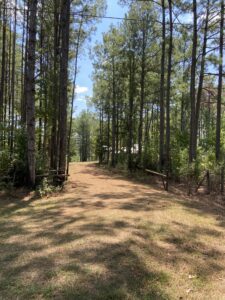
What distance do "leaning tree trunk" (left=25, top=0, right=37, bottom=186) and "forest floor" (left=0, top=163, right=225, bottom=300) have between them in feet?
6.84

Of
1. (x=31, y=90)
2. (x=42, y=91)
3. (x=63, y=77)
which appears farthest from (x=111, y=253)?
(x=42, y=91)

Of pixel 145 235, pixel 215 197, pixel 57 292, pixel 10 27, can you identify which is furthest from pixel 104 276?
pixel 10 27

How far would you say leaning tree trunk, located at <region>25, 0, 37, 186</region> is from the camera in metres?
8.68

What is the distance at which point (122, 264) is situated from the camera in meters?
3.91

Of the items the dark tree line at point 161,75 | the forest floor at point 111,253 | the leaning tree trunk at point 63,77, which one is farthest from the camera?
the dark tree line at point 161,75

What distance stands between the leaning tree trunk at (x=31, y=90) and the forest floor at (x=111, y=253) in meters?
2.08

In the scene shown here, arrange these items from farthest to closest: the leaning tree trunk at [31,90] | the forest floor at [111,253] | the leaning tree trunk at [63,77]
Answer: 1. the leaning tree trunk at [63,77]
2. the leaning tree trunk at [31,90]
3. the forest floor at [111,253]

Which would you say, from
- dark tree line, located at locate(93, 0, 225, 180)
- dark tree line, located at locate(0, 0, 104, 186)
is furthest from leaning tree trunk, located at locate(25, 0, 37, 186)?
dark tree line, located at locate(93, 0, 225, 180)

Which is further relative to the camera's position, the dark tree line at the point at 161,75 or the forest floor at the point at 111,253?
the dark tree line at the point at 161,75

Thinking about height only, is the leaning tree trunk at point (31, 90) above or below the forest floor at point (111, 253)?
above

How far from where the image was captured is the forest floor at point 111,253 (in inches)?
132

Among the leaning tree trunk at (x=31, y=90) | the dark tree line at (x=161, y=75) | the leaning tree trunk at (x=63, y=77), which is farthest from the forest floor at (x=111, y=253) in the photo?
the dark tree line at (x=161, y=75)

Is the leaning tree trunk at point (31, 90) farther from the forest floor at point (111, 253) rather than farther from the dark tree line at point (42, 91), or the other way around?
the forest floor at point (111, 253)

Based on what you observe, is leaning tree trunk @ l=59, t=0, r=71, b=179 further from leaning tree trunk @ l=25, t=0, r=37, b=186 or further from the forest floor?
the forest floor
